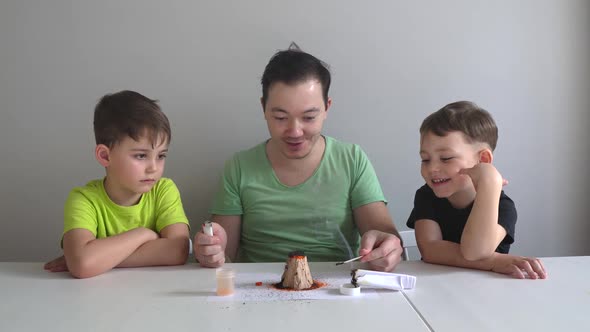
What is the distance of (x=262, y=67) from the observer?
2.09m

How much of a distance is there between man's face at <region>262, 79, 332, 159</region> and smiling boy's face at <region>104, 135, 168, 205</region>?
363mm

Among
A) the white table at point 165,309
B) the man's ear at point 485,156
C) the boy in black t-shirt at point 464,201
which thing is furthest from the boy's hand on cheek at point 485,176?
the white table at point 165,309

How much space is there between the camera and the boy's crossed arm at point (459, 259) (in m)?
1.32

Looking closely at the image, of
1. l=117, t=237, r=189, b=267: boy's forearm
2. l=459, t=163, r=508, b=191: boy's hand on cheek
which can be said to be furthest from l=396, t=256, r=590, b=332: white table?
l=117, t=237, r=189, b=267: boy's forearm

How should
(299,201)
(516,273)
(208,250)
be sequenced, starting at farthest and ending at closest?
(299,201), (208,250), (516,273)

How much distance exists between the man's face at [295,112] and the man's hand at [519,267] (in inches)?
27.0

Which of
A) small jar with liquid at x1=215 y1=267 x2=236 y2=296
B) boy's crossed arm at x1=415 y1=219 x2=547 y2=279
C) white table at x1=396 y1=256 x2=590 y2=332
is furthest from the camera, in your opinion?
boy's crossed arm at x1=415 y1=219 x2=547 y2=279

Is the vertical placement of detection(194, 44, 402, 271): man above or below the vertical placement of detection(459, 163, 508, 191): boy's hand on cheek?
below

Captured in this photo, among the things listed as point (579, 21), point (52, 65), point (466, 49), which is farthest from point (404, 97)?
point (52, 65)

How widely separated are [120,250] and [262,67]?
99 centimetres

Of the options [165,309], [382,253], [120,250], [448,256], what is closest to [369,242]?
[382,253]

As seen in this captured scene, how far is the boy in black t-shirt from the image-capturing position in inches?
53.7

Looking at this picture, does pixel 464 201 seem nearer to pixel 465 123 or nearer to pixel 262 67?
pixel 465 123

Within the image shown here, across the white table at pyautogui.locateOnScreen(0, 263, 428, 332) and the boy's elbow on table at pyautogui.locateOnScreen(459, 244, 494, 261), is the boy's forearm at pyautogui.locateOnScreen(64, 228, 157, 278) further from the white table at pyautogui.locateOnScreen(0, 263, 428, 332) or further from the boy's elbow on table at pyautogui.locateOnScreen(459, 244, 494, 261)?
the boy's elbow on table at pyautogui.locateOnScreen(459, 244, 494, 261)
